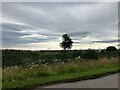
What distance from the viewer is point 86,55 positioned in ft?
102

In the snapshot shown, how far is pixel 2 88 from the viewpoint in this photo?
12430 millimetres

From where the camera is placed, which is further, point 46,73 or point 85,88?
point 46,73

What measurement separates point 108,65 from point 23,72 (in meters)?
11.7

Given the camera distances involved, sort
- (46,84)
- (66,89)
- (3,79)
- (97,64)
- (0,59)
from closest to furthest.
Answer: (66,89) < (46,84) < (3,79) < (0,59) < (97,64)

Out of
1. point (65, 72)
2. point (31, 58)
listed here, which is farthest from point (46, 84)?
point (31, 58)

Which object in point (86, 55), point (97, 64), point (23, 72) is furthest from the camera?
point (86, 55)

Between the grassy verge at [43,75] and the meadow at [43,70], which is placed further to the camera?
the meadow at [43,70]

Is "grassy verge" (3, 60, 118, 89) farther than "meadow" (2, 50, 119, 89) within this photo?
No

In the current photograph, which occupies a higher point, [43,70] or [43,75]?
[43,70]

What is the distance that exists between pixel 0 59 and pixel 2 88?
371 inches

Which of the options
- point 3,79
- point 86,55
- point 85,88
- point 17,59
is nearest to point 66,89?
point 85,88

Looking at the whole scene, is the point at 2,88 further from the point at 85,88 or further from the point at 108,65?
the point at 108,65

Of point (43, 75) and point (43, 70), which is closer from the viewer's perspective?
point (43, 75)

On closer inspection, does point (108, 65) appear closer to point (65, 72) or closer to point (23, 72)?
point (65, 72)
